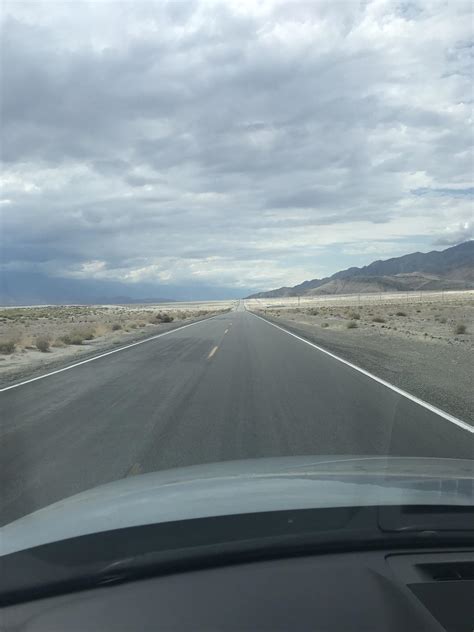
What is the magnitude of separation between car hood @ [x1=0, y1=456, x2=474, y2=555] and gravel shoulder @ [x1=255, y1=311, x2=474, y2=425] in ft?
17.4

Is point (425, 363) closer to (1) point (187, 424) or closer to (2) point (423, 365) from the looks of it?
(2) point (423, 365)

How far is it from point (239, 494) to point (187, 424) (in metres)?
5.51

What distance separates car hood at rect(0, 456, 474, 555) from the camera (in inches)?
134

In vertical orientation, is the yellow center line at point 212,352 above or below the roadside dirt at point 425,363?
above

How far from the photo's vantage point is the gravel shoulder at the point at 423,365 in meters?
11.5

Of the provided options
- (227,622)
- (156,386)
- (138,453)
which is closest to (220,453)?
(138,453)

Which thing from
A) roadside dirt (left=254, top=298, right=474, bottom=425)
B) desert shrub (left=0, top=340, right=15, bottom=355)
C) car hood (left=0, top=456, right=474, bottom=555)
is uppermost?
car hood (left=0, top=456, right=474, bottom=555)

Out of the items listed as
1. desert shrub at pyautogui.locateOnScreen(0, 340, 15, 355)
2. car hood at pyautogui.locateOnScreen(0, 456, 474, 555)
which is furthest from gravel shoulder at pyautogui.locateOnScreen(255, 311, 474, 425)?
desert shrub at pyautogui.locateOnScreen(0, 340, 15, 355)

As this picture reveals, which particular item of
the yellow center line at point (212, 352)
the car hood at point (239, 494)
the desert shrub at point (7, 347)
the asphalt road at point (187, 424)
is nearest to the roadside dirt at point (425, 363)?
the asphalt road at point (187, 424)

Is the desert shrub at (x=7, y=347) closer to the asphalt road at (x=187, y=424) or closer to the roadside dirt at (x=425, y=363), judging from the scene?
the asphalt road at (x=187, y=424)

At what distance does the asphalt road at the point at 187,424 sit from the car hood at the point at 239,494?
180cm

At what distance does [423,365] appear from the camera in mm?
17328

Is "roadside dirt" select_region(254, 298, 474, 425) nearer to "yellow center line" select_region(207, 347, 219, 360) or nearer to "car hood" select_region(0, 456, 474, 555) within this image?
"yellow center line" select_region(207, 347, 219, 360)

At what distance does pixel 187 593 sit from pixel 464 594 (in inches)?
51.2
